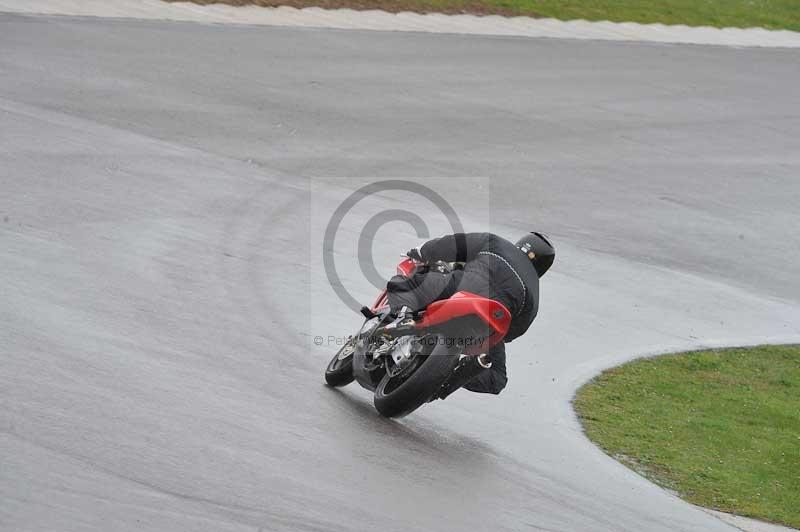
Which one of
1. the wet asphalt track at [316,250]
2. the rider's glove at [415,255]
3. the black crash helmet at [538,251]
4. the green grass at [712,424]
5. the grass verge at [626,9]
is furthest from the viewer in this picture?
the grass verge at [626,9]

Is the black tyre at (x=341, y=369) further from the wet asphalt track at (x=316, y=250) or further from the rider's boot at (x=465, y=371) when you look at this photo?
the rider's boot at (x=465, y=371)

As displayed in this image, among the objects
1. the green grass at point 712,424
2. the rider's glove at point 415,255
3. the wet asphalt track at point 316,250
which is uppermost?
the rider's glove at point 415,255

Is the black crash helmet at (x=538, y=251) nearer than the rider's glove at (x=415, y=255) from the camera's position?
Yes

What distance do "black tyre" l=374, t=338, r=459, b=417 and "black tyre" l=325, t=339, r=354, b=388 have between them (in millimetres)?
549

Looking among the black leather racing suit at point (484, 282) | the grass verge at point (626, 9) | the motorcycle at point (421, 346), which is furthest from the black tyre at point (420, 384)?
the grass verge at point (626, 9)

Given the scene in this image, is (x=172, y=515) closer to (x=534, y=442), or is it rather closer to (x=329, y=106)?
(x=534, y=442)

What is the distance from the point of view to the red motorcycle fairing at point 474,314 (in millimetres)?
9023

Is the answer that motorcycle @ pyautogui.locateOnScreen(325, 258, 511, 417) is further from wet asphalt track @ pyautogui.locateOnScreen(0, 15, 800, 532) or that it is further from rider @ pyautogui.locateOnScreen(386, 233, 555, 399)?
wet asphalt track @ pyautogui.locateOnScreen(0, 15, 800, 532)

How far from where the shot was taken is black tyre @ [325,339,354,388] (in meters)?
9.90

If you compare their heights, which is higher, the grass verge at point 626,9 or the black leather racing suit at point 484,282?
the black leather racing suit at point 484,282

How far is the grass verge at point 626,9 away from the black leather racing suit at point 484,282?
16943mm

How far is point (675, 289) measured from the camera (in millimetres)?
15750

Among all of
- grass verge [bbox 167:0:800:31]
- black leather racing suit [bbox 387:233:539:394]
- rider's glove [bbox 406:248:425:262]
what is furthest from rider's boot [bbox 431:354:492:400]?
grass verge [bbox 167:0:800:31]

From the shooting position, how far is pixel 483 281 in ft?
30.0
